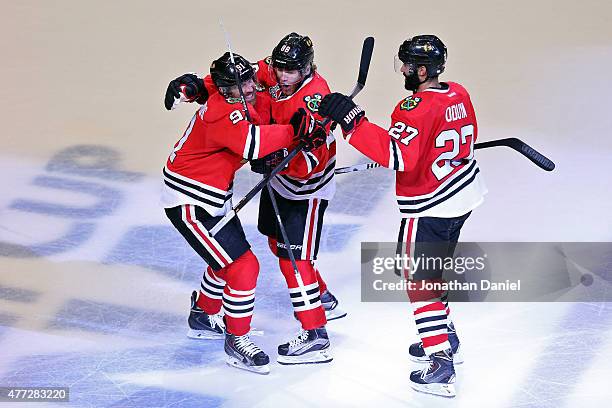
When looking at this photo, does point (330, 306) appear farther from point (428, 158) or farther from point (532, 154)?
point (532, 154)

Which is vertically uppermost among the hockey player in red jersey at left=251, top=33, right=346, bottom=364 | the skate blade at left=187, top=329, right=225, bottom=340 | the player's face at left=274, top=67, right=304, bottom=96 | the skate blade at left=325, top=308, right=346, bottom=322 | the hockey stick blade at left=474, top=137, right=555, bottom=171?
the player's face at left=274, top=67, right=304, bottom=96

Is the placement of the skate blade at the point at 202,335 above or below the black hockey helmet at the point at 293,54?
below

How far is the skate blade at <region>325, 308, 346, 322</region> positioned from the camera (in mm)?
5275

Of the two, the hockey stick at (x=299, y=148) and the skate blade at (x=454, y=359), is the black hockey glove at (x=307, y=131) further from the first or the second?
the skate blade at (x=454, y=359)

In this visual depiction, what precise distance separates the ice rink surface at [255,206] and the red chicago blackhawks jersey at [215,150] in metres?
0.73

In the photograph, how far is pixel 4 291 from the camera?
543 cm

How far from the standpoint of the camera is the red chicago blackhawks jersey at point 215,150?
4492mm

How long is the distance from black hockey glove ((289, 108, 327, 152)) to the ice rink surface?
1017 millimetres

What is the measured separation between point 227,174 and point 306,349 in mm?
859

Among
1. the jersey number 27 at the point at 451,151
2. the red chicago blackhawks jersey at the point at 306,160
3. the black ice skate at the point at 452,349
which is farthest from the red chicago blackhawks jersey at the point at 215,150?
the black ice skate at the point at 452,349

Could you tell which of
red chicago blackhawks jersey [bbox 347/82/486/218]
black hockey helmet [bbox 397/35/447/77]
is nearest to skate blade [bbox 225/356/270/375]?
red chicago blackhawks jersey [bbox 347/82/486/218]

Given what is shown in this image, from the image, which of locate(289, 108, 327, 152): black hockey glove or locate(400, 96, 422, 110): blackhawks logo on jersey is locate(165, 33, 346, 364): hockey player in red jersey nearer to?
locate(289, 108, 327, 152): black hockey glove

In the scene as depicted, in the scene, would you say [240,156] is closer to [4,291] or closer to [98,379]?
[98,379]

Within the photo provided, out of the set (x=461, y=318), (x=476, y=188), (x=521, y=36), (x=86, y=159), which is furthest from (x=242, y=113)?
(x=521, y=36)
